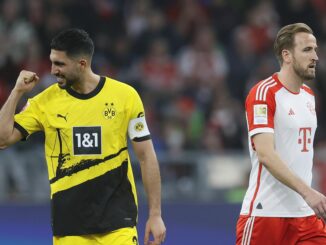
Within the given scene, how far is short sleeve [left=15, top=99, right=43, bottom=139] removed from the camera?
6.08 meters

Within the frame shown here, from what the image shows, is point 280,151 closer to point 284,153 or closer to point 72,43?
point 284,153

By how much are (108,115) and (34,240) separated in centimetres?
398

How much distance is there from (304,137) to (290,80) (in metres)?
0.41

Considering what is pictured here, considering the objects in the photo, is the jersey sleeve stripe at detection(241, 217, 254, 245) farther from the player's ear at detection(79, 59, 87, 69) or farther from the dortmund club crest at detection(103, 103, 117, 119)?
the player's ear at detection(79, 59, 87, 69)

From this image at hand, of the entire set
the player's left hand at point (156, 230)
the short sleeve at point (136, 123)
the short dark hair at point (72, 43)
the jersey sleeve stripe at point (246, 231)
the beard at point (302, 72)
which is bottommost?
the jersey sleeve stripe at point (246, 231)

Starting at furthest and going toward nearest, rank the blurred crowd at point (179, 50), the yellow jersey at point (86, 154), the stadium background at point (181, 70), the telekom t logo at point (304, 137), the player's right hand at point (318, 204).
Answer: the blurred crowd at point (179, 50) → the stadium background at point (181, 70) → the telekom t logo at point (304, 137) → the yellow jersey at point (86, 154) → the player's right hand at point (318, 204)

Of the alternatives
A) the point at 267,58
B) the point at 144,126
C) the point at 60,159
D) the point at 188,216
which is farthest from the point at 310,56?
the point at 267,58

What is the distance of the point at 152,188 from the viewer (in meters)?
6.04

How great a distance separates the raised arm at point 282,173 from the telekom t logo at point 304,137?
26 cm

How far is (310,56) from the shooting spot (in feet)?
21.5

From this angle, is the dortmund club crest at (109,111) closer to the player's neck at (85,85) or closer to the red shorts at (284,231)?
the player's neck at (85,85)

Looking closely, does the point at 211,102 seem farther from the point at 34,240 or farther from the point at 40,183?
the point at 34,240

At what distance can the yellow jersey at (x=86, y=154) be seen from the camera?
19.8ft

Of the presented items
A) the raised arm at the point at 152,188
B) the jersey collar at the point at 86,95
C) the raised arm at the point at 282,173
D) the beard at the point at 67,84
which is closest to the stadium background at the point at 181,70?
the raised arm at the point at 282,173
